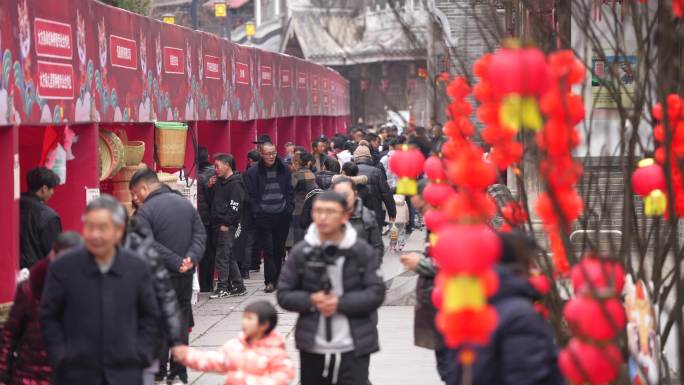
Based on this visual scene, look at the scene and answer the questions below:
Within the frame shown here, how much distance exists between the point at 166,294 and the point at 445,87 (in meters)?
2.43

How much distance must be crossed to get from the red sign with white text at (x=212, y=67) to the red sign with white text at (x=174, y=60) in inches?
57.8

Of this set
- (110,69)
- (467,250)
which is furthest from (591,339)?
(110,69)

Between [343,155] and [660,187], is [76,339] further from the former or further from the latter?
[343,155]

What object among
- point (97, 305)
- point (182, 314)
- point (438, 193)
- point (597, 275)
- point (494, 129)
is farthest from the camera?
point (182, 314)

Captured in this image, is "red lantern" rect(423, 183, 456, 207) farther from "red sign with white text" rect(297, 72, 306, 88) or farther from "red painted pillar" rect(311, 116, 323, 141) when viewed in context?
"red painted pillar" rect(311, 116, 323, 141)

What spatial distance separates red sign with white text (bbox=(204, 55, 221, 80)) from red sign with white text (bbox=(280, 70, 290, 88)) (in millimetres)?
6899

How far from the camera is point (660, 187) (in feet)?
25.1

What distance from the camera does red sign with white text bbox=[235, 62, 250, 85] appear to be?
64.2ft

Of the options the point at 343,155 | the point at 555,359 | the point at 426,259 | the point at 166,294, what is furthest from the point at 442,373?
the point at 343,155

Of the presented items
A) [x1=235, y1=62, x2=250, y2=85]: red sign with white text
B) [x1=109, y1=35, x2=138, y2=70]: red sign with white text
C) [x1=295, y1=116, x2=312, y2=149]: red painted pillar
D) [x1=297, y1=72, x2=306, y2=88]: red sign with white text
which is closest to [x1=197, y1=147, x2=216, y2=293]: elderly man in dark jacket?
[x1=109, y1=35, x2=138, y2=70]: red sign with white text

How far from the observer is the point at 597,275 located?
19.1 feet

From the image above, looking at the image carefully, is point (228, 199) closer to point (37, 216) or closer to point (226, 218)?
point (226, 218)

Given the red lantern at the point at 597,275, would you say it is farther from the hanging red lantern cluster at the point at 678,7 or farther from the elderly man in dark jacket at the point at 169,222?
the elderly man in dark jacket at the point at 169,222

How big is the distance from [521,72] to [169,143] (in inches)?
392
